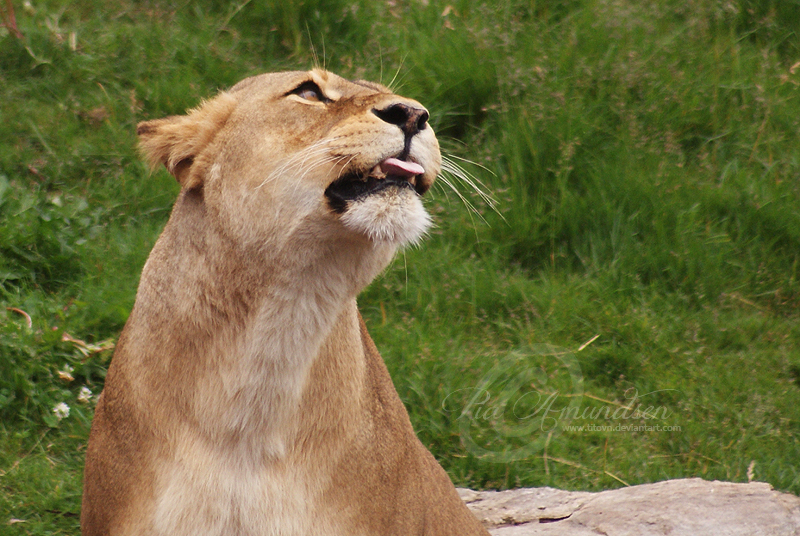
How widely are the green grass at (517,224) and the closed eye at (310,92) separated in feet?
6.80

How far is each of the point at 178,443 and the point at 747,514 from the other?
243 cm

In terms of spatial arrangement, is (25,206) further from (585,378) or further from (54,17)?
(585,378)

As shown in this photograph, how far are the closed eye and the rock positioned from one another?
2005 millimetres

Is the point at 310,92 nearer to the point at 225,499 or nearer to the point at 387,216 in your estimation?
the point at 387,216

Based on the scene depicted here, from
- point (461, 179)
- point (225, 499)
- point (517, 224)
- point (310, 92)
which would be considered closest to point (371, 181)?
point (310, 92)

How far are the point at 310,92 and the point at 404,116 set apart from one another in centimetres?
41

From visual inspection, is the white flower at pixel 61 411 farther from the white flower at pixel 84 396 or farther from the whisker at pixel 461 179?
the whisker at pixel 461 179

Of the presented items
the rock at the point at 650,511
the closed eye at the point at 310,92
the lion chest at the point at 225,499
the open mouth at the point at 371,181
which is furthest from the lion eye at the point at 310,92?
the rock at the point at 650,511

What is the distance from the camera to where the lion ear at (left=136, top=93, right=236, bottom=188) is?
2898 millimetres

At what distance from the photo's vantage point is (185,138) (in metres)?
2.91

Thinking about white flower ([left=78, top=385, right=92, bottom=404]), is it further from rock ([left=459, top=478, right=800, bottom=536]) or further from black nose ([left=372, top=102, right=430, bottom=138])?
black nose ([left=372, top=102, right=430, bottom=138])

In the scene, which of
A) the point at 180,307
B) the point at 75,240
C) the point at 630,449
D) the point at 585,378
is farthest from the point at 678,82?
the point at 180,307
